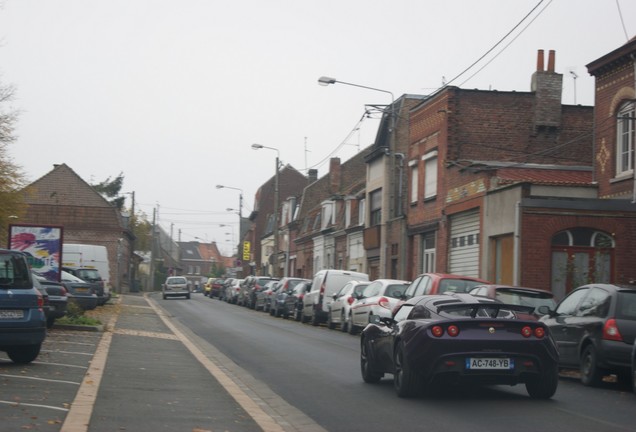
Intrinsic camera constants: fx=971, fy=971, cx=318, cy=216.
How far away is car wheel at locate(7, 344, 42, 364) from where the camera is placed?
1421 cm

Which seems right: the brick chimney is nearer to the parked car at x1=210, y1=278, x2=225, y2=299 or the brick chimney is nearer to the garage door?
the garage door

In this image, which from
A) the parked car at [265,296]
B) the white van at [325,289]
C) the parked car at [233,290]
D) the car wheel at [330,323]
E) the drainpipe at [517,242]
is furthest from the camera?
the parked car at [233,290]

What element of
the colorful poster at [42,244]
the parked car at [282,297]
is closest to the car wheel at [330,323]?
the parked car at [282,297]

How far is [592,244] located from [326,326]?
32.9 ft

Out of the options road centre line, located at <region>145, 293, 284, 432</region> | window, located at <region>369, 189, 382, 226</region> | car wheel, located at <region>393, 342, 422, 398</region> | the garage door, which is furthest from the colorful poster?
window, located at <region>369, 189, 382, 226</region>

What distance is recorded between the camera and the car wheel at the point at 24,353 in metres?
14.2

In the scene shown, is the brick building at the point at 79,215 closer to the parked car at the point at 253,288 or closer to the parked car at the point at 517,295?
the parked car at the point at 253,288

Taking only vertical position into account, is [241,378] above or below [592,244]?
below

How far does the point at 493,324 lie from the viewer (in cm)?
1119

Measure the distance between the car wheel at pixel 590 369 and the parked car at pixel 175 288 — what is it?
52.1 metres

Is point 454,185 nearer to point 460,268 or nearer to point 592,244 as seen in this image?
point 460,268

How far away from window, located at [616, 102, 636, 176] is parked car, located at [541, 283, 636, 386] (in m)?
11.3

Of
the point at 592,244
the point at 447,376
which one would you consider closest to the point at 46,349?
the point at 447,376

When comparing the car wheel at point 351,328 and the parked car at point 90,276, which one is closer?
the car wheel at point 351,328
